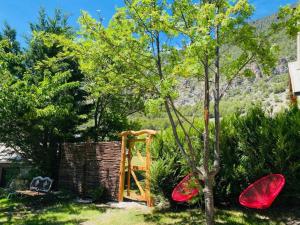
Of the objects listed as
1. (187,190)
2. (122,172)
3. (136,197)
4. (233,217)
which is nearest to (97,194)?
(122,172)

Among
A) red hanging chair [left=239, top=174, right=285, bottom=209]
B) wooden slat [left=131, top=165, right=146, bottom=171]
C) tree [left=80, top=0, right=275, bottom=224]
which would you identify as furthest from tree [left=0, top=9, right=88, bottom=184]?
red hanging chair [left=239, top=174, right=285, bottom=209]

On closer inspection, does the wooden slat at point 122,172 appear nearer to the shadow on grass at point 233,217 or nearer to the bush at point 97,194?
the bush at point 97,194

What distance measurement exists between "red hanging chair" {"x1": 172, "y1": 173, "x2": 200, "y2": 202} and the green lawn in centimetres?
65

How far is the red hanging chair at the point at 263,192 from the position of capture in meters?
7.27

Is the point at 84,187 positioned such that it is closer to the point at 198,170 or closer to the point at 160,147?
the point at 160,147

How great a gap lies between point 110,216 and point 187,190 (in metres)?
2.75

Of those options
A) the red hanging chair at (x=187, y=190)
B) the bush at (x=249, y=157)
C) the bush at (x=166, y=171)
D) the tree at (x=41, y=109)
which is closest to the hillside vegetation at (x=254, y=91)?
the bush at (x=249, y=157)

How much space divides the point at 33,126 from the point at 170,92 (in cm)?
929

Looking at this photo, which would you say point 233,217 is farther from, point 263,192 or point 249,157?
point 249,157

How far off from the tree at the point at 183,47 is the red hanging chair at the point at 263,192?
982 millimetres

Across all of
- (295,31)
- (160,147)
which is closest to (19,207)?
(160,147)

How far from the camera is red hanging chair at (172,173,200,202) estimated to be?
8.80m

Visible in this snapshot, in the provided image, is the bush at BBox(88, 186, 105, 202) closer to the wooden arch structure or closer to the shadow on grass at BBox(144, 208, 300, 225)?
the wooden arch structure

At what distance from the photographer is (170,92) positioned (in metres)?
6.97
